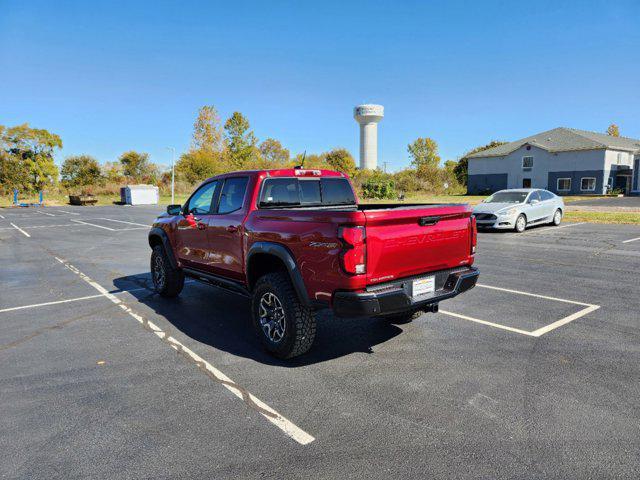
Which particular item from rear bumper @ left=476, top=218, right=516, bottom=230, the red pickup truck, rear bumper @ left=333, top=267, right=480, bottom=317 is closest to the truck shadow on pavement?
the red pickup truck

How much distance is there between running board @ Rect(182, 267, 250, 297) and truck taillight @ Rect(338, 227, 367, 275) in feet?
5.86

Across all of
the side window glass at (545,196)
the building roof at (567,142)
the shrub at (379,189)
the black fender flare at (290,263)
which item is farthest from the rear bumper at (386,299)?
the building roof at (567,142)

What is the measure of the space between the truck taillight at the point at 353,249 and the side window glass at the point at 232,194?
197cm

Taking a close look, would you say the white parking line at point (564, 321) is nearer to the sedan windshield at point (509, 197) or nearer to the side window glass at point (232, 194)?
the side window glass at point (232, 194)

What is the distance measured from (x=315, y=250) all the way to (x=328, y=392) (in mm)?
1239

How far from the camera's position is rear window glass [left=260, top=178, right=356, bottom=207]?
5.14 m

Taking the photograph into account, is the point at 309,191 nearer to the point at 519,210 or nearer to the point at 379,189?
the point at 519,210

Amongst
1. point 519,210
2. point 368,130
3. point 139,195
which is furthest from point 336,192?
point 368,130

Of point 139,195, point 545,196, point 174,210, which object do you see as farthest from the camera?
point 139,195

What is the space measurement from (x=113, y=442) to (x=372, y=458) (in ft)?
5.94

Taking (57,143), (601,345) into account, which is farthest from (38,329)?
(57,143)

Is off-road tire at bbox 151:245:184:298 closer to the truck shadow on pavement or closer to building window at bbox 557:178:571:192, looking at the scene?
the truck shadow on pavement

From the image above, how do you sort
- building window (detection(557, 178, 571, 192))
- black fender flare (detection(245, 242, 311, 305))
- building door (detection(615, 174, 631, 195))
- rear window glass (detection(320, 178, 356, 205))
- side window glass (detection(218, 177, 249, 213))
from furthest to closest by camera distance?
building window (detection(557, 178, 571, 192)) < building door (detection(615, 174, 631, 195)) < rear window glass (detection(320, 178, 356, 205)) < side window glass (detection(218, 177, 249, 213)) < black fender flare (detection(245, 242, 311, 305))

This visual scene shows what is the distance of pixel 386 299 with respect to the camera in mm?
3742
